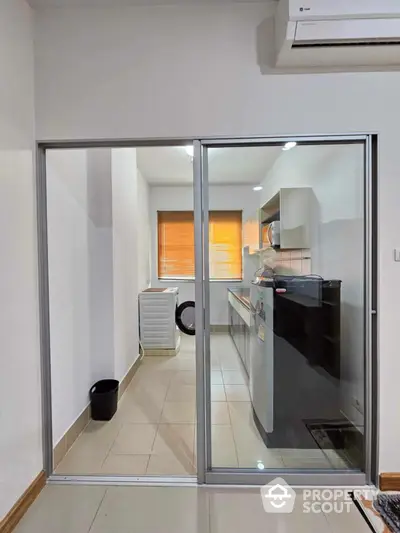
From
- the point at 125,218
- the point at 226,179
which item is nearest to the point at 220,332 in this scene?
the point at 226,179

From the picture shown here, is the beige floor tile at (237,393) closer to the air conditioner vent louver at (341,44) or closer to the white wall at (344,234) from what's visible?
the white wall at (344,234)

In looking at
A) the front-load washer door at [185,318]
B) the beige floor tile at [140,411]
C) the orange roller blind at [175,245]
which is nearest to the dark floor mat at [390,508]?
the beige floor tile at [140,411]

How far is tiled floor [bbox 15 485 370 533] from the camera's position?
175cm

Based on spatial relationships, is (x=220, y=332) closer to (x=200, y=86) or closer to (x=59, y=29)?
(x=200, y=86)

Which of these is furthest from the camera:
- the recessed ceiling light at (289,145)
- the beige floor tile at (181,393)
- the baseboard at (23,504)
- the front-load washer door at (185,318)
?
the front-load washer door at (185,318)

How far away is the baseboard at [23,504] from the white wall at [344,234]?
→ 203 centimetres

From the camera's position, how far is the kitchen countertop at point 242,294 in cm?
264

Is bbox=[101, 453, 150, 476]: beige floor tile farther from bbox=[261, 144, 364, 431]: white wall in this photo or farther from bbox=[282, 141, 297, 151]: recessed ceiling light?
bbox=[282, 141, 297, 151]: recessed ceiling light

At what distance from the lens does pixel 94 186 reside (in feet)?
10.2

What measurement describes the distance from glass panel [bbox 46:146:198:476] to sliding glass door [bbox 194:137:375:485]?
22.6 inches

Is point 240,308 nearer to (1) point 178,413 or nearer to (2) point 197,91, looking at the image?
(1) point 178,413

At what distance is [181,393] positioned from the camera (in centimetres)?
349

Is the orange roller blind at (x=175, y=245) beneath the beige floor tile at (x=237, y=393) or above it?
above

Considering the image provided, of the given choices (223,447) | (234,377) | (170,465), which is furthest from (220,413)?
(170,465)
